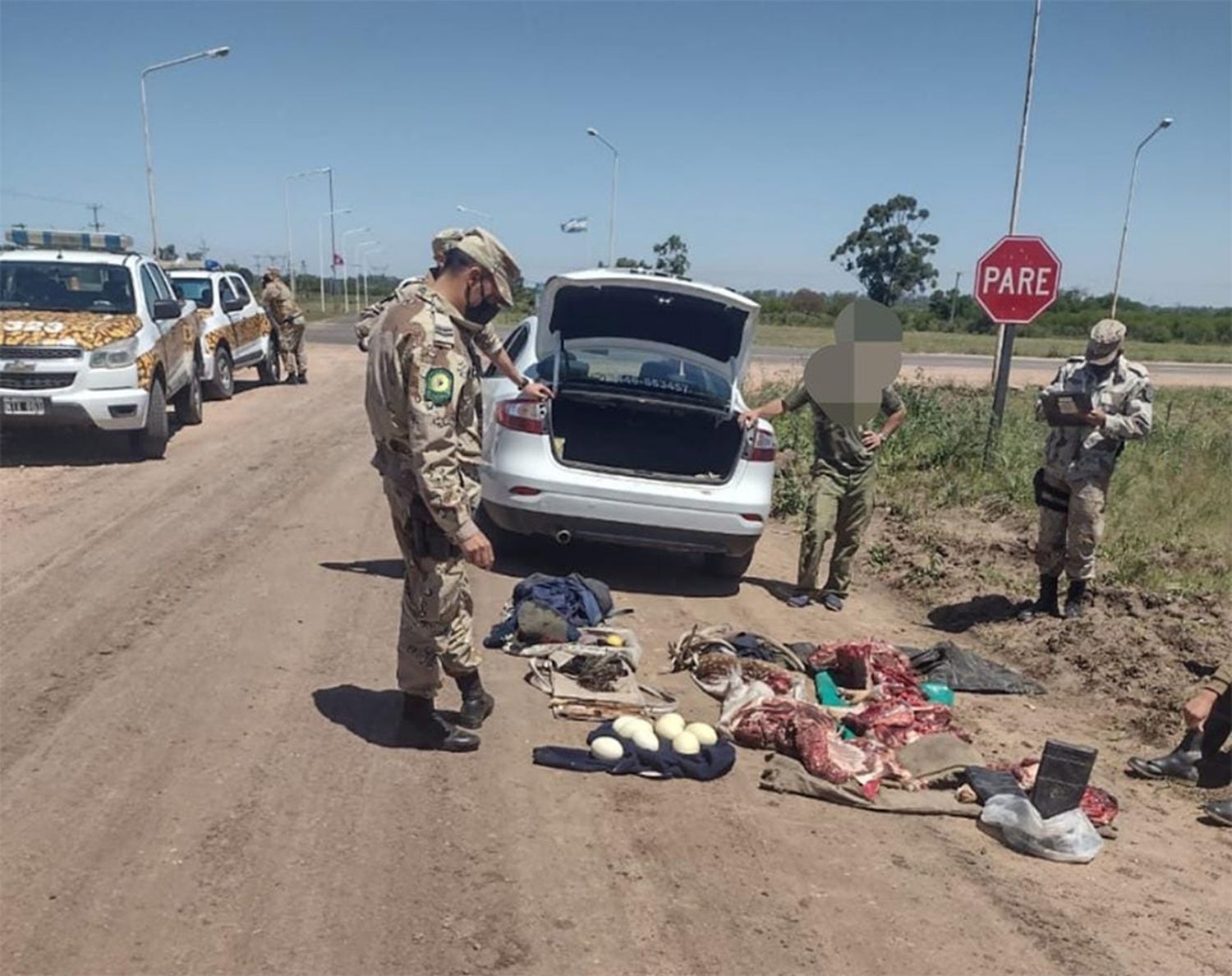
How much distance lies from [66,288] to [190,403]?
2.16 meters

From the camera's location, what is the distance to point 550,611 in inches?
218

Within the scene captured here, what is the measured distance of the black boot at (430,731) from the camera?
13.8 ft

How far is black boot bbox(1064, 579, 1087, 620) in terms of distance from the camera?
6.42 meters

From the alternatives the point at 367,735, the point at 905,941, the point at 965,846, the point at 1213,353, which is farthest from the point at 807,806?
the point at 1213,353

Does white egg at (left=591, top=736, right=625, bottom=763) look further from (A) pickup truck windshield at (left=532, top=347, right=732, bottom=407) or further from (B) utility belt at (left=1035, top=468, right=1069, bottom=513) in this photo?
Answer: (B) utility belt at (left=1035, top=468, right=1069, bottom=513)

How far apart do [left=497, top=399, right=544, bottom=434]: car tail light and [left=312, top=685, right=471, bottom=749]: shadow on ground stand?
7.16ft

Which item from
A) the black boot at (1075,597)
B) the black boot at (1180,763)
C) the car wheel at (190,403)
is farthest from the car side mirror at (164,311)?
the black boot at (1180,763)

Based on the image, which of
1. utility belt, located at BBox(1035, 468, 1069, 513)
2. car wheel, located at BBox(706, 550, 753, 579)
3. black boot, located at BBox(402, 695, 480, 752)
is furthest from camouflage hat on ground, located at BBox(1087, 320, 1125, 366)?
black boot, located at BBox(402, 695, 480, 752)

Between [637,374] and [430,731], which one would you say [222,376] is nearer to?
[637,374]

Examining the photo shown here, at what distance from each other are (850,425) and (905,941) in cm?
411

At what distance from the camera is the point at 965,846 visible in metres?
3.74

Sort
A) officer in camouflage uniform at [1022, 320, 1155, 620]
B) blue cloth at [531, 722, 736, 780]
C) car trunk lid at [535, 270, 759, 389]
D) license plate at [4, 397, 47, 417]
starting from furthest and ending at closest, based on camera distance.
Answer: license plate at [4, 397, 47, 417]
car trunk lid at [535, 270, 759, 389]
officer in camouflage uniform at [1022, 320, 1155, 620]
blue cloth at [531, 722, 736, 780]

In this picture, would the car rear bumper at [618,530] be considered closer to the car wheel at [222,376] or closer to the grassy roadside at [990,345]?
the car wheel at [222,376]

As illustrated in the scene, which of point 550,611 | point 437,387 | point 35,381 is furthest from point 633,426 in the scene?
point 35,381
